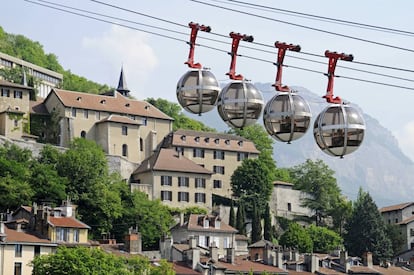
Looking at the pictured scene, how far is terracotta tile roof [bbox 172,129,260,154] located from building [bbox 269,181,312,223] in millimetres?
5272

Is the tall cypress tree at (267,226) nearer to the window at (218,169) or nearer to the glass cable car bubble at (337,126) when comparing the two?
the window at (218,169)

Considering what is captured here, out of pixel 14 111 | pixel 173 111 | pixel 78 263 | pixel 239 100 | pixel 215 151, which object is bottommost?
pixel 78 263

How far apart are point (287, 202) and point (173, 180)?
1660 cm

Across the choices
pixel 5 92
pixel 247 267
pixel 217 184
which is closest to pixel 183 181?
pixel 217 184

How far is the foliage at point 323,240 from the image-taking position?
4225 inches

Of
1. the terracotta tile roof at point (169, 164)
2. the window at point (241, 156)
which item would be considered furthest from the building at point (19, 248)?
the window at point (241, 156)

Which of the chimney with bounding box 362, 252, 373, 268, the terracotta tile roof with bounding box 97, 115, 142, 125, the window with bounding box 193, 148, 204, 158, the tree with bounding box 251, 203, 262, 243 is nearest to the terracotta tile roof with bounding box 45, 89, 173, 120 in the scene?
the terracotta tile roof with bounding box 97, 115, 142, 125

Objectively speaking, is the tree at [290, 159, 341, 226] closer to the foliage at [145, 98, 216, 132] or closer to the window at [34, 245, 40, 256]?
the foliage at [145, 98, 216, 132]

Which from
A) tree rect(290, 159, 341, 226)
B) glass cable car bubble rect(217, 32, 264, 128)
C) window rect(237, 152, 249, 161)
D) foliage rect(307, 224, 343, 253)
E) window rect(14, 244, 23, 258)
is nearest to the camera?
glass cable car bubble rect(217, 32, 264, 128)

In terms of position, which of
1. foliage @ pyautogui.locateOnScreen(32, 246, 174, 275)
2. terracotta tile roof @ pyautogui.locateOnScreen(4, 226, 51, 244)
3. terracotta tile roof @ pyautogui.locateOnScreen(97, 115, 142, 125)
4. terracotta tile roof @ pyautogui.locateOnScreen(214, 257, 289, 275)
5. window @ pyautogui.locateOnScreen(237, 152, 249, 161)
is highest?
terracotta tile roof @ pyautogui.locateOnScreen(97, 115, 142, 125)

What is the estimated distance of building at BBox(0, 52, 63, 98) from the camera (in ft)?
461

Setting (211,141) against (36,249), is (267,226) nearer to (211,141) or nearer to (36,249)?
(211,141)

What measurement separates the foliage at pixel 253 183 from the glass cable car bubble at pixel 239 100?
8965cm

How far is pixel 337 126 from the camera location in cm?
1991
